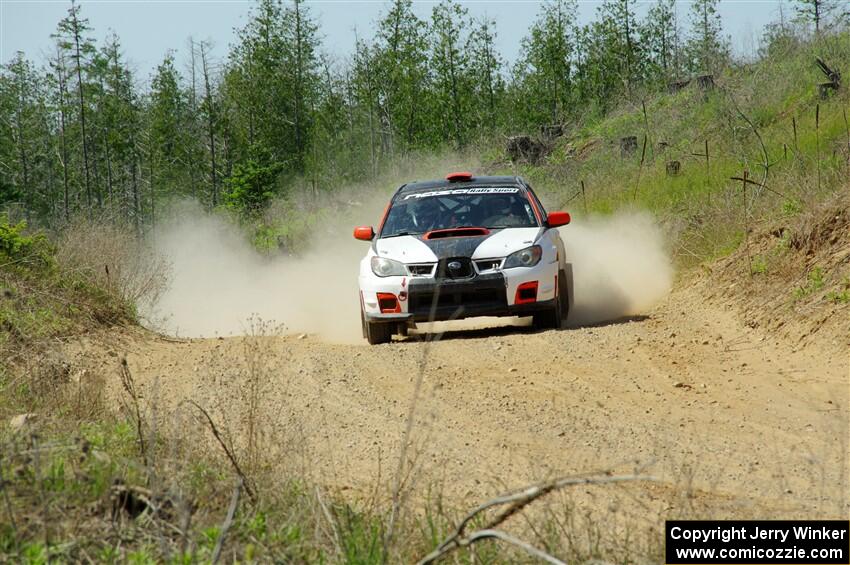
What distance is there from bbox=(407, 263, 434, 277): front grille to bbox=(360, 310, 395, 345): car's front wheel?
71 centimetres

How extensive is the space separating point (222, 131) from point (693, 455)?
2547 inches

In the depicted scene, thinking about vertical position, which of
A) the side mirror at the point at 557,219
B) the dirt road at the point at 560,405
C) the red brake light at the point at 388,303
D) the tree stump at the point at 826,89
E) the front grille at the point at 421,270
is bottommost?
the dirt road at the point at 560,405

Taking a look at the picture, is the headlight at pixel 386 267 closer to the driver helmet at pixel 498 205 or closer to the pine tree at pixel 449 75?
the driver helmet at pixel 498 205

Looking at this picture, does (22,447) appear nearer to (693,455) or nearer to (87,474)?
(87,474)

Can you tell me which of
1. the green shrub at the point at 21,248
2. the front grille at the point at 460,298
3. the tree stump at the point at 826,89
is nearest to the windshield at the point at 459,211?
the front grille at the point at 460,298

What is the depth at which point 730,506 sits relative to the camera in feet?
17.2

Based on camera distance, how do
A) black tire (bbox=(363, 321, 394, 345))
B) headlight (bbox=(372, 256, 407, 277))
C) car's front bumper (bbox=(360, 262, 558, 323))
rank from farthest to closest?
black tire (bbox=(363, 321, 394, 345)) < headlight (bbox=(372, 256, 407, 277)) < car's front bumper (bbox=(360, 262, 558, 323))

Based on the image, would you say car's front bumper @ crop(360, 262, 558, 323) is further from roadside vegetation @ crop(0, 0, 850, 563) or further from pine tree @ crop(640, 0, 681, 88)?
pine tree @ crop(640, 0, 681, 88)

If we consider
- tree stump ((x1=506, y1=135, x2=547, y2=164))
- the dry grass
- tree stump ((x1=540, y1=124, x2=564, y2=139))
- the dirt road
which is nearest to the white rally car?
the dirt road

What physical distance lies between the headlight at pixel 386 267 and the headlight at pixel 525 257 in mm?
1164

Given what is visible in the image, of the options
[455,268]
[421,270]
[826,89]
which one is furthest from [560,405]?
[826,89]

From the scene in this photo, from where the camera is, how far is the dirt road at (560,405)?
20.5ft

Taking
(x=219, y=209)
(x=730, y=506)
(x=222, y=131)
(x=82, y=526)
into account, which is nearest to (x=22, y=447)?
(x=82, y=526)

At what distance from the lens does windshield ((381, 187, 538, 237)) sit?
495 inches
